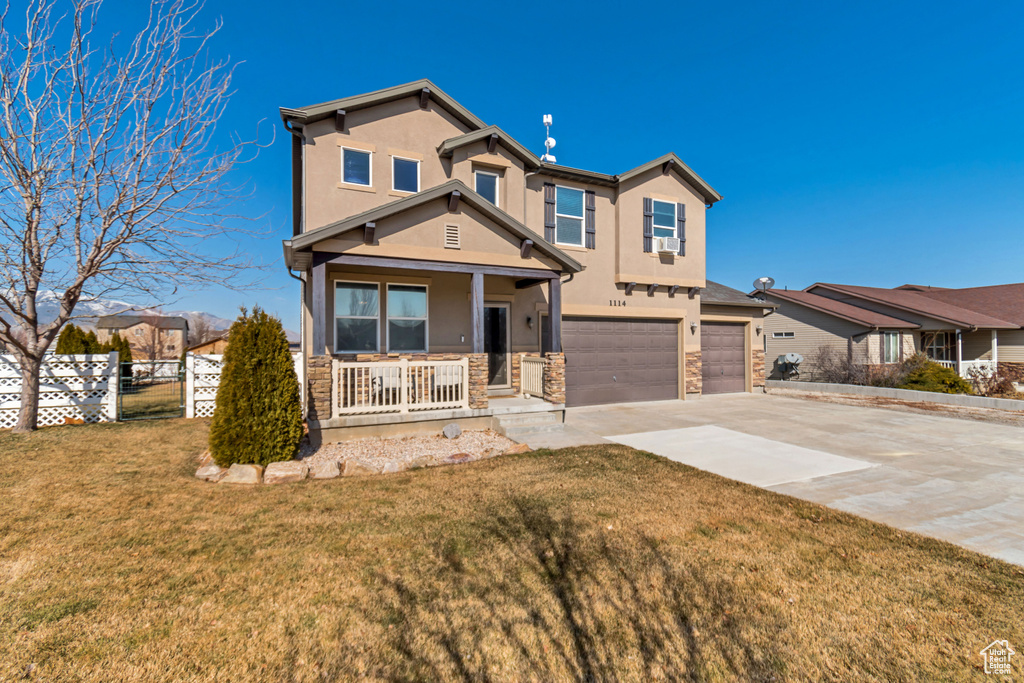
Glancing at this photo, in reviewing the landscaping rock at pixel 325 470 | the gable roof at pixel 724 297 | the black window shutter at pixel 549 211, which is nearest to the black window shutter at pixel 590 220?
the black window shutter at pixel 549 211

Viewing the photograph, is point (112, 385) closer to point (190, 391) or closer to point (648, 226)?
point (190, 391)

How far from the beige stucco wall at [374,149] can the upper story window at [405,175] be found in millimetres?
113

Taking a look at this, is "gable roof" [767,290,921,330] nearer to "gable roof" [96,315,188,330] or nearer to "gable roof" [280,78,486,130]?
"gable roof" [280,78,486,130]

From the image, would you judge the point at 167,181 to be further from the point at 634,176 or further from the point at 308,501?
the point at 634,176

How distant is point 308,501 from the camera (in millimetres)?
4879

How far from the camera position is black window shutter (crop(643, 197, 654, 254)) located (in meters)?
12.8

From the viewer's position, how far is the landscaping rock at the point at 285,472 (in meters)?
5.64

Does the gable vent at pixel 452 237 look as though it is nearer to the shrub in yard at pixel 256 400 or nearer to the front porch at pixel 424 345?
the front porch at pixel 424 345

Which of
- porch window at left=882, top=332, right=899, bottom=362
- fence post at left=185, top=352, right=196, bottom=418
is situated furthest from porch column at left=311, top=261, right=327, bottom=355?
porch window at left=882, top=332, right=899, bottom=362

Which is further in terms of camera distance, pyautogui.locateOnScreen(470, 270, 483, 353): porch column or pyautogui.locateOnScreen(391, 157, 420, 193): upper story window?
pyautogui.locateOnScreen(391, 157, 420, 193): upper story window

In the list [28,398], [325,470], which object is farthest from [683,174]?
[28,398]

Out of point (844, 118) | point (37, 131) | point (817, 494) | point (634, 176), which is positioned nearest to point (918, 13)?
point (844, 118)

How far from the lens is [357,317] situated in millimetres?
9617

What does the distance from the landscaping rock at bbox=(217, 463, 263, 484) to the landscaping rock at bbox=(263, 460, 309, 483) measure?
0.30 feet
